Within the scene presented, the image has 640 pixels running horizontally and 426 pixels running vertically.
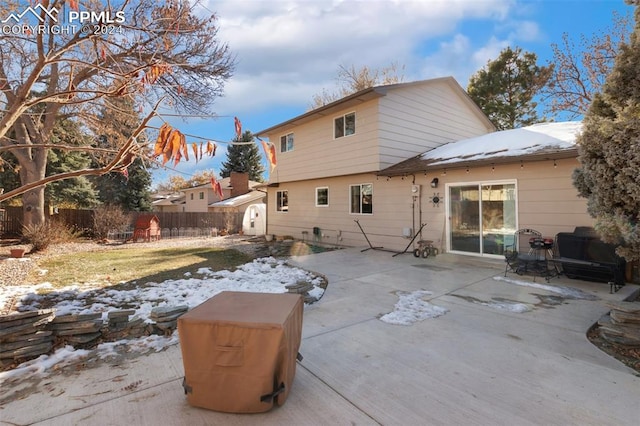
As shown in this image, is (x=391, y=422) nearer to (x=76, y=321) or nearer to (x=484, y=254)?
(x=76, y=321)

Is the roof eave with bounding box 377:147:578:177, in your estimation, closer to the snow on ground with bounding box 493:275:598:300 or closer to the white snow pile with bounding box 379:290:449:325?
the snow on ground with bounding box 493:275:598:300

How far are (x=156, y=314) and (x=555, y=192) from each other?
26.0 feet

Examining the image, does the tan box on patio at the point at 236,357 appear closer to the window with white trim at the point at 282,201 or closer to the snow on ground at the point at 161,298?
the snow on ground at the point at 161,298

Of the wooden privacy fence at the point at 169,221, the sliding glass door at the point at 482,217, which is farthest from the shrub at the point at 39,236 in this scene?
the sliding glass door at the point at 482,217

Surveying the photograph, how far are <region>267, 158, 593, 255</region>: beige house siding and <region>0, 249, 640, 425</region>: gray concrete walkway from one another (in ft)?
10.4

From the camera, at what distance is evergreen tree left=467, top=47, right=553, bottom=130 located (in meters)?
18.1

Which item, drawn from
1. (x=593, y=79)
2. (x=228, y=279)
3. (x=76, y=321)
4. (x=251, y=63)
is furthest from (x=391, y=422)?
(x=593, y=79)

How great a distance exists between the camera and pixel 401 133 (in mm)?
11203

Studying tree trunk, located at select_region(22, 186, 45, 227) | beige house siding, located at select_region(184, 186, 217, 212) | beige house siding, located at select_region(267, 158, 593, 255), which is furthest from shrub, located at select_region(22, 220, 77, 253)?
beige house siding, located at select_region(184, 186, 217, 212)

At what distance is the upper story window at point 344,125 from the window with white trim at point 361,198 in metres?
1.97

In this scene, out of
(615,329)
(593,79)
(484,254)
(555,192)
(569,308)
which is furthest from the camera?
(593,79)

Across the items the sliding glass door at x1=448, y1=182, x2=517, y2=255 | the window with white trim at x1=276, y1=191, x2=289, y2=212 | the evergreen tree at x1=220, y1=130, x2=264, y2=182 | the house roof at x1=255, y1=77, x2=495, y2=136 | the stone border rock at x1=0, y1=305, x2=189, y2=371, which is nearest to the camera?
the stone border rock at x1=0, y1=305, x2=189, y2=371

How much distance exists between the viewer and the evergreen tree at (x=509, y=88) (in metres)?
18.1

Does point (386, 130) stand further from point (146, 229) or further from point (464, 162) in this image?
point (146, 229)
